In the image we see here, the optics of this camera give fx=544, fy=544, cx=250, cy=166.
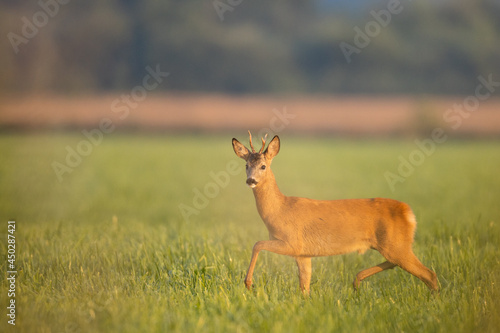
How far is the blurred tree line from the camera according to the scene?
2032 inches

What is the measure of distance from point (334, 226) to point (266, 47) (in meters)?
58.2

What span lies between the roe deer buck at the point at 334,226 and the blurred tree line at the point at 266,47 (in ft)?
141

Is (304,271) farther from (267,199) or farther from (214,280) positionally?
(214,280)

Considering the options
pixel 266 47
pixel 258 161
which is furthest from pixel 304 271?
pixel 266 47

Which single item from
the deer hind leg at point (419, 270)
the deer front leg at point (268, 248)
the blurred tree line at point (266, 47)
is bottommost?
the deer hind leg at point (419, 270)

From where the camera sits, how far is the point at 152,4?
6159cm

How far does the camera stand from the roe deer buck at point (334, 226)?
5.55 metres

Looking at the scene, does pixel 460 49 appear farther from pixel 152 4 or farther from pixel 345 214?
pixel 345 214

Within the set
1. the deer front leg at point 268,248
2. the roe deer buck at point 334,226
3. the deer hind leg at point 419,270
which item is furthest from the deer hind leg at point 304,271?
the deer hind leg at point 419,270

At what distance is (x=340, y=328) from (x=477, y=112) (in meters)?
43.1

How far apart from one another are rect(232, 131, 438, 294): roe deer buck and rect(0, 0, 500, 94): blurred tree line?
141 feet

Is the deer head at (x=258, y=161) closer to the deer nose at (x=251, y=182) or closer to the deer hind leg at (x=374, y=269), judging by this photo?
the deer nose at (x=251, y=182)

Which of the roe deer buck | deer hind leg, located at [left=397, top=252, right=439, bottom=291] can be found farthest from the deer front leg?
deer hind leg, located at [left=397, top=252, right=439, bottom=291]

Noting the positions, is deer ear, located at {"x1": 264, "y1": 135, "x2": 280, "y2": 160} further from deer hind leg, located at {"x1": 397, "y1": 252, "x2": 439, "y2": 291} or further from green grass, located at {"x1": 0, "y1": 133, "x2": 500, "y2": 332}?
deer hind leg, located at {"x1": 397, "y1": 252, "x2": 439, "y2": 291}
